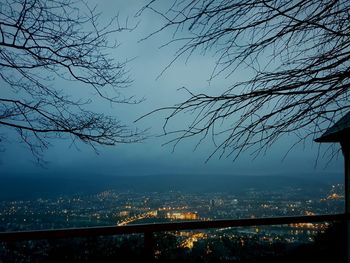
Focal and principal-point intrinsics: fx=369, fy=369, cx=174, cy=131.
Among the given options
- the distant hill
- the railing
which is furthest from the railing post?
the distant hill

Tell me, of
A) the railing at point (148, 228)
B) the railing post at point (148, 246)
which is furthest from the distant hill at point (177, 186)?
the railing post at point (148, 246)

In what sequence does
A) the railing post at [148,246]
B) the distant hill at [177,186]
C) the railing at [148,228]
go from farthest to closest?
the distant hill at [177,186], the railing post at [148,246], the railing at [148,228]

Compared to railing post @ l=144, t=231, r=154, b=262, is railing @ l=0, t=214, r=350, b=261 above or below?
above

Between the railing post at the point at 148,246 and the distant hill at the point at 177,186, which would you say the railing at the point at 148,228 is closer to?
the railing post at the point at 148,246

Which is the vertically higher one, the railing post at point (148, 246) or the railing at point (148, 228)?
the railing at point (148, 228)

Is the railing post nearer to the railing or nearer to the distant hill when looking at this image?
the railing

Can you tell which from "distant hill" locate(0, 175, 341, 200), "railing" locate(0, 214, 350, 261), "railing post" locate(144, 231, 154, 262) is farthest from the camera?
"distant hill" locate(0, 175, 341, 200)

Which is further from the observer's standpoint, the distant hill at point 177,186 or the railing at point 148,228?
the distant hill at point 177,186

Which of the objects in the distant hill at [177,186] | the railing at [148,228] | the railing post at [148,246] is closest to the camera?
the railing at [148,228]

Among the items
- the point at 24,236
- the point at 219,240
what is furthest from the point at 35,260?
the point at 219,240
